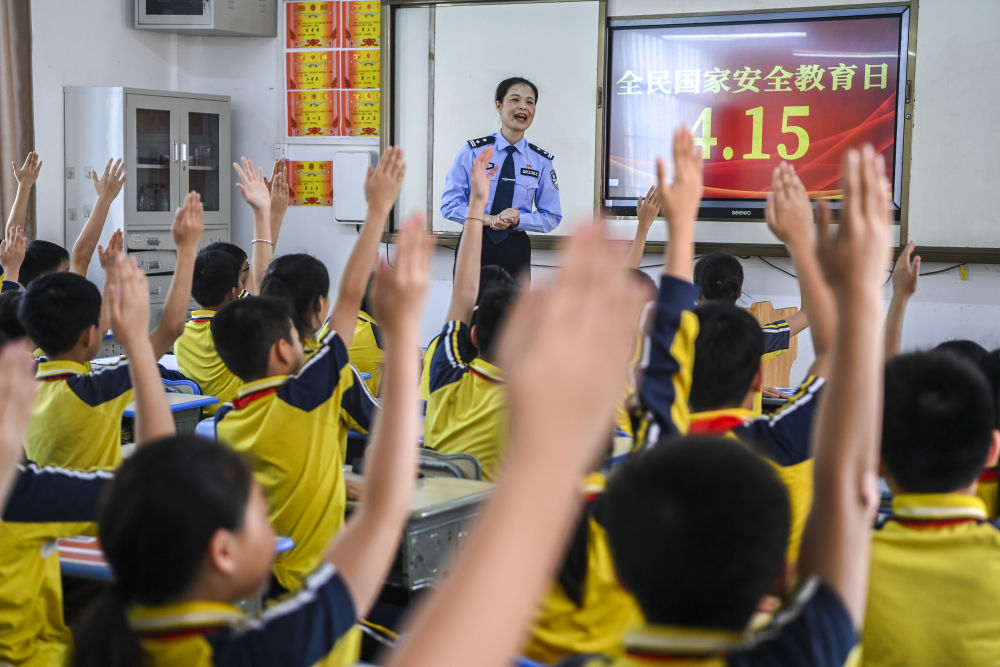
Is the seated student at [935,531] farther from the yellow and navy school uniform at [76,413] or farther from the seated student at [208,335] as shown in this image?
the seated student at [208,335]

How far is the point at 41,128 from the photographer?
666 cm

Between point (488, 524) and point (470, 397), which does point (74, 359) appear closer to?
Result: point (470, 397)

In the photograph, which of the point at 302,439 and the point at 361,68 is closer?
the point at 302,439

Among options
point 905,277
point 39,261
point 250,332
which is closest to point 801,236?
point 905,277

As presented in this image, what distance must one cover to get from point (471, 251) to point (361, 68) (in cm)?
427

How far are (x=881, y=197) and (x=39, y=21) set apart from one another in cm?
663

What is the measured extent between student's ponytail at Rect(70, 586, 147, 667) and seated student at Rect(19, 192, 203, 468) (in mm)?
1481

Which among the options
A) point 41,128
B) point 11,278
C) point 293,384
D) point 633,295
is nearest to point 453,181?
point 11,278

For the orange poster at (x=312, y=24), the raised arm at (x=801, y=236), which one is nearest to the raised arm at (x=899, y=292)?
the raised arm at (x=801, y=236)

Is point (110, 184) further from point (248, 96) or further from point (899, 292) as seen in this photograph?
point (248, 96)

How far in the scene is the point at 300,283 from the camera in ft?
10.8

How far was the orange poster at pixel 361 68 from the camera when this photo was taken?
686 centimetres

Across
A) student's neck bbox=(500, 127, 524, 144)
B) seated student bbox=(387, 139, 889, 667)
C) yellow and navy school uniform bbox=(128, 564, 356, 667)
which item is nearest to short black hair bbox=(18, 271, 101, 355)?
yellow and navy school uniform bbox=(128, 564, 356, 667)

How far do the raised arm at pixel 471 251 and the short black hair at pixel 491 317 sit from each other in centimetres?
13
